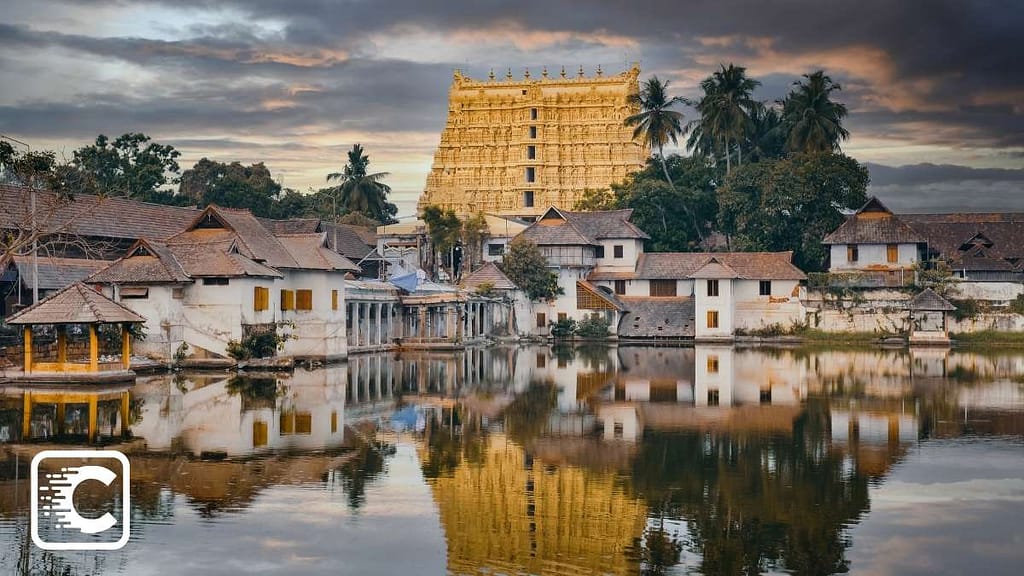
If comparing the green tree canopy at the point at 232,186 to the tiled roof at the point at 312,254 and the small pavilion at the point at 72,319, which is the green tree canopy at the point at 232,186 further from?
the small pavilion at the point at 72,319

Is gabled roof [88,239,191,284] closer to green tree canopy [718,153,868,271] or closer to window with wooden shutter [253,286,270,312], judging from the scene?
window with wooden shutter [253,286,270,312]

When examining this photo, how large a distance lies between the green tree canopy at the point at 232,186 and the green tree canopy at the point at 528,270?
21.0 meters

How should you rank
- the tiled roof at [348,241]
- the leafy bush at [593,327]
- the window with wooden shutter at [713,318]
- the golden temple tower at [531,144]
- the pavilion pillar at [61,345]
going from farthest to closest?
the golden temple tower at [531,144] → the tiled roof at [348,241] → the leafy bush at [593,327] → the window with wooden shutter at [713,318] → the pavilion pillar at [61,345]

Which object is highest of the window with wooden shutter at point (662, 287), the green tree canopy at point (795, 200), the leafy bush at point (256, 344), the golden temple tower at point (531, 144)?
the golden temple tower at point (531, 144)

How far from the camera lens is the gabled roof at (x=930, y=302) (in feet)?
185

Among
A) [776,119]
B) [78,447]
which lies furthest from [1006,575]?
[776,119]

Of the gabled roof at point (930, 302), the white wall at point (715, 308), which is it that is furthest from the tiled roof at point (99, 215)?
the gabled roof at point (930, 302)

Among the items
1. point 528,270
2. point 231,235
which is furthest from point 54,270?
point 528,270

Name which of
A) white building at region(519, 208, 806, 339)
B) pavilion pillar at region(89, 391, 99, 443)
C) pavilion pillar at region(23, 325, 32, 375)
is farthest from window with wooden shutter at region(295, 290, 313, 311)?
white building at region(519, 208, 806, 339)

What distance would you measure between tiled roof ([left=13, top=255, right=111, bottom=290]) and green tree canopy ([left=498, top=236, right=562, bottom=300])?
2199 cm

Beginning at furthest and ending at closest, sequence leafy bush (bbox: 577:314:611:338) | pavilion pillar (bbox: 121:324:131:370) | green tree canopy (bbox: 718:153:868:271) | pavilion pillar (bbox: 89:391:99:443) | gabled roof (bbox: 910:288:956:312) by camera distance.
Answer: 1. green tree canopy (bbox: 718:153:868:271)
2. leafy bush (bbox: 577:314:611:338)
3. gabled roof (bbox: 910:288:956:312)
4. pavilion pillar (bbox: 121:324:131:370)
5. pavilion pillar (bbox: 89:391:99:443)

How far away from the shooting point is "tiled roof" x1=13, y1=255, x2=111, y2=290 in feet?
135

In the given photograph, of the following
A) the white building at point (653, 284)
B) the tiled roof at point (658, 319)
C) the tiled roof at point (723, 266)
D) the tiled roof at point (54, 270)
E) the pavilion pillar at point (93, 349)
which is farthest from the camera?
the tiled roof at point (658, 319)

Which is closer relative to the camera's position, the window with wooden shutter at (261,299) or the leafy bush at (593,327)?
the window with wooden shutter at (261,299)
